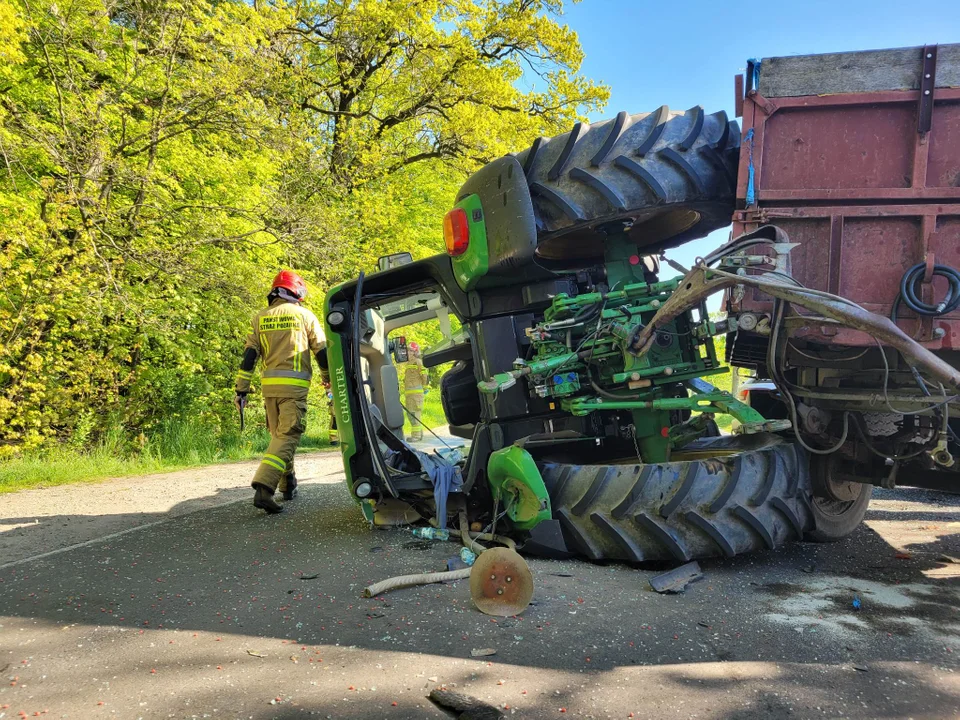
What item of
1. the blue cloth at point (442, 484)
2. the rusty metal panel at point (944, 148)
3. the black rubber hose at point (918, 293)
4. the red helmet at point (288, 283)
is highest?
the rusty metal panel at point (944, 148)

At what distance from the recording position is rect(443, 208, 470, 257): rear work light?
429cm

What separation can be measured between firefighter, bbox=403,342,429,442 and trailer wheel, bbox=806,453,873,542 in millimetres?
3316

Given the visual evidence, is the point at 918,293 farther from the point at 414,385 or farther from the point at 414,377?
the point at 414,385

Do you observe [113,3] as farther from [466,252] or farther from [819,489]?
[819,489]

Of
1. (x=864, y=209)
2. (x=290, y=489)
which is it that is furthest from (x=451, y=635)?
(x=290, y=489)

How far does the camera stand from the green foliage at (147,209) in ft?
26.5

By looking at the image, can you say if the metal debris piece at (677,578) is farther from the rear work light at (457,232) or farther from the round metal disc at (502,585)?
the rear work light at (457,232)

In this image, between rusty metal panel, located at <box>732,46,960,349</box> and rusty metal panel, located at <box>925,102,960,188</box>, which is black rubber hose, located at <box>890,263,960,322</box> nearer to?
rusty metal panel, located at <box>732,46,960,349</box>

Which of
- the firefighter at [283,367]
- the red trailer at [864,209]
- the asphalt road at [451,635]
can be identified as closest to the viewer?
the asphalt road at [451,635]

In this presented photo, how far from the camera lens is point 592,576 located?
3443mm

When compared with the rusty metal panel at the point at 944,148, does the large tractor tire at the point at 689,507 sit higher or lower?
lower

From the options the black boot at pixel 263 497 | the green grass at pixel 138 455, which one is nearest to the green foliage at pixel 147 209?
the green grass at pixel 138 455

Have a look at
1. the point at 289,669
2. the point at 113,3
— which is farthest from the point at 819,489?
the point at 113,3

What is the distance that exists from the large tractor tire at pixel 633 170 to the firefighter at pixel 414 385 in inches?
95.4
